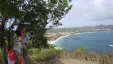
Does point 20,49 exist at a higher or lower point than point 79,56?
higher

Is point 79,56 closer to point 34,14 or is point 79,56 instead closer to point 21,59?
point 34,14

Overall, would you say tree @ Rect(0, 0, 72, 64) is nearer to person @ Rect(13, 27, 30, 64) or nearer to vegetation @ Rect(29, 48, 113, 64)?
person @ Rect(13, 27, 30, 64)

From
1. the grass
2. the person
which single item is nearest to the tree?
the person

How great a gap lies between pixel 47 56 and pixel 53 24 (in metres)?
8.35

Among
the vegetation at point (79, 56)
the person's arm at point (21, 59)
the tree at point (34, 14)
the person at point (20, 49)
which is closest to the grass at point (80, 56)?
the vegetation at point (79, 56)

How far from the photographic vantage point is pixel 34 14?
1111 centimetres

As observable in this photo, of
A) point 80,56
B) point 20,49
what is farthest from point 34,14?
point 80,56

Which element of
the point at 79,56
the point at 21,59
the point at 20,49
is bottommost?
the point at 79,56

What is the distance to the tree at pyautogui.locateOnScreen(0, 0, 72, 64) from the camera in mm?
10062

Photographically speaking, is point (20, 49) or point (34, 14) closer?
point (20, 49)

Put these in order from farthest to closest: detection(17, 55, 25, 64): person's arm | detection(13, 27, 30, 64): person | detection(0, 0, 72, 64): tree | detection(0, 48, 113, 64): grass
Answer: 1. detection(0, 48, 113, 64): grass
2. detection(0, 0, 72, 64): tree
3. detection(13, 27, 30, 64): person
4. detection(17, 55, 25, 64): person's arm

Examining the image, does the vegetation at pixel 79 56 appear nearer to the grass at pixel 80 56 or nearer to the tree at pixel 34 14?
the grass at pixel 80 56

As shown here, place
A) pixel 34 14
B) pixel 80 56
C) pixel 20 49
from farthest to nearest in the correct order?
pixel 80 56 < pixel 34 14 < pixel 20 49

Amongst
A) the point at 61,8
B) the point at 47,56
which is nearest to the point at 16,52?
the point at 61,8
